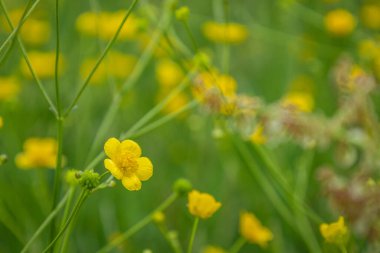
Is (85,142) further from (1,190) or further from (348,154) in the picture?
(348,154)

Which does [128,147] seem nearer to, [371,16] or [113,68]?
[113,68]

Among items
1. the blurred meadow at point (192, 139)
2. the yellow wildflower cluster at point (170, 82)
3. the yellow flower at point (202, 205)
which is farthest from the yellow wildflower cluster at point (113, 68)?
the yellow flower at point (202, 205)

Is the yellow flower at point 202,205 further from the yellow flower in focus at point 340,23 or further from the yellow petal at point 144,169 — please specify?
the yellow flower in focus at point 340,23

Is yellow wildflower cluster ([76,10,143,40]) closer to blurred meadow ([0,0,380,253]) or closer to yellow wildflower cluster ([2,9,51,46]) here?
blurred meadow ([0,0,380,253])

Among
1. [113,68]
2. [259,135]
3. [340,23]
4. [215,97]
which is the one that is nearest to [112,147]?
[215,97]

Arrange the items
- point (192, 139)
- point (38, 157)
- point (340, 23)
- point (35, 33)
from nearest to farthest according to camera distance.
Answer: point (38, 157) → point (192, 139) → point (340, 23) → point (35, 33)

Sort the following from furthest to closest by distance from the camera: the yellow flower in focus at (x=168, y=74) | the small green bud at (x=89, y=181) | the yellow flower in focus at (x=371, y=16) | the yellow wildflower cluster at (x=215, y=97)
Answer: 1. the yellow flower in focus at (x=371, y=16)
2. the yellow flower in focus at (x=168, y=74)
3. the yellow wildflower cluster at (x=215, y=97)
4. the small green bud at (x=89, y=181)
